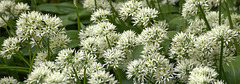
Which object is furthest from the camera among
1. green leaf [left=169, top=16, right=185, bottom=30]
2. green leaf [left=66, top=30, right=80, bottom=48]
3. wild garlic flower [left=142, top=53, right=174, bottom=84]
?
green leaf [left=66, top=30, right=80, bottom=48]

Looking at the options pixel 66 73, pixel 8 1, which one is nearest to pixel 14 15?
pixel 8 1

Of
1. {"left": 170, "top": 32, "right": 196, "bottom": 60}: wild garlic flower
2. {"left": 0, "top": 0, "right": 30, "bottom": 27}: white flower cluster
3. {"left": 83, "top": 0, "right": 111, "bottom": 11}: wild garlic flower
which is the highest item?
{"left": 0, "top": 0, "right": 30, "bottom": 27}: white flower cluster

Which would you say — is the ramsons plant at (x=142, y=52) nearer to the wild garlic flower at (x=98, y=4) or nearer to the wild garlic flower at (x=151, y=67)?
the wild garlic flower at (x=151, y=67)

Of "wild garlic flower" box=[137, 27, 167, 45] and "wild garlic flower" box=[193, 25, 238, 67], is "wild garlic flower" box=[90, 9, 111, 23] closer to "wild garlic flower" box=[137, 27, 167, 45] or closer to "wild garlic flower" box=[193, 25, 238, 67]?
"wild garlic flower" box=[137, 27, 167, 45]

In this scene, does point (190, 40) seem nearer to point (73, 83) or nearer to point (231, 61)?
point (231, 61)

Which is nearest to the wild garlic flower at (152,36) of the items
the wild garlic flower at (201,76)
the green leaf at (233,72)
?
the wild garlic flower at (201,76)

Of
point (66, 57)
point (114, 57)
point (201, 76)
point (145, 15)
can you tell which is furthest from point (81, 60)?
point (201, 76)

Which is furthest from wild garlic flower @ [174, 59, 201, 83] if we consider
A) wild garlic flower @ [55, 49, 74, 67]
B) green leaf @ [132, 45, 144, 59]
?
wild garlic flower @ [55, 49, 74, 67]

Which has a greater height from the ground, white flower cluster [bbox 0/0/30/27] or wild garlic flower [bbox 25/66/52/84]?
white flower cluster [bbox 0/0/30/27]

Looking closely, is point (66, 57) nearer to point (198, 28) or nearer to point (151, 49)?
point (151, 49)
